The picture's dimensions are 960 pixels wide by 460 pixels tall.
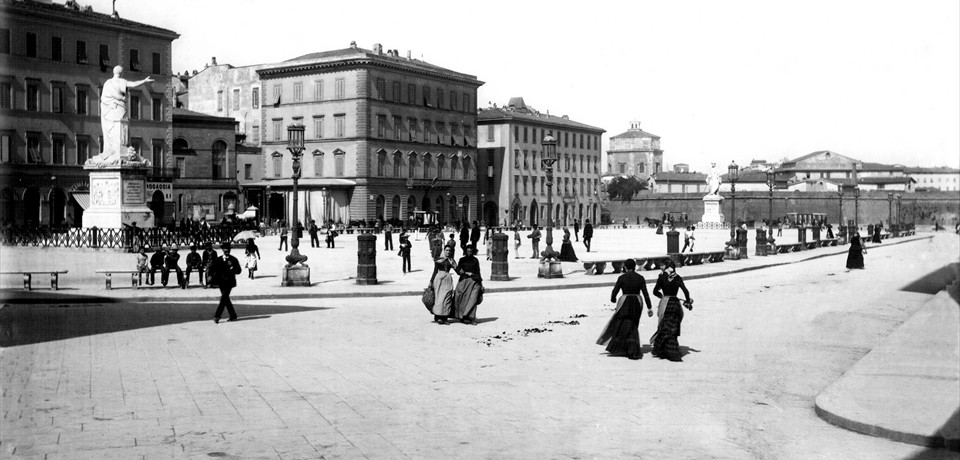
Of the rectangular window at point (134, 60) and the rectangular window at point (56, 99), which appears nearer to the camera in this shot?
the rectangular window at point (56, 99)

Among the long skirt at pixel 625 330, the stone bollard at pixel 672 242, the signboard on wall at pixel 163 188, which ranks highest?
A: the signboard on wall at pixel 163 188

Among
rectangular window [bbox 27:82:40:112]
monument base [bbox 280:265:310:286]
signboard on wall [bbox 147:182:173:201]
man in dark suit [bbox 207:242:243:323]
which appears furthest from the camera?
signboard on wall [bbox 147:182:173:201]

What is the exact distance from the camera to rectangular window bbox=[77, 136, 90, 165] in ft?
194

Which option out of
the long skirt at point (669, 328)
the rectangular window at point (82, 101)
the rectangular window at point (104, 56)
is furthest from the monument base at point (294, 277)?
the rectangular window at point (82, 101)

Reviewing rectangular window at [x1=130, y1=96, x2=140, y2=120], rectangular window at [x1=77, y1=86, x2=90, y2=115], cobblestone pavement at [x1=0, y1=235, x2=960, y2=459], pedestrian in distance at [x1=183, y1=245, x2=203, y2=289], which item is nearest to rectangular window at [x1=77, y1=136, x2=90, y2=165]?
rectangular window at [x1=77, y1=86, x2=90, y2=115]

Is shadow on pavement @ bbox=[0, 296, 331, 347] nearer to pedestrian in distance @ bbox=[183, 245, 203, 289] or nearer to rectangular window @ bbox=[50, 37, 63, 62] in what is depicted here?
pedestrian in distance @ bbox=[183, 245, 203, 289]

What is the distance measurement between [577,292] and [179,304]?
9.36 metres

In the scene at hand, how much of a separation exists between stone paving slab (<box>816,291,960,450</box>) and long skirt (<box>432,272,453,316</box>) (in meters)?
6.68

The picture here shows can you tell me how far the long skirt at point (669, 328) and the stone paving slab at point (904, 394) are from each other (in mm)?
2154

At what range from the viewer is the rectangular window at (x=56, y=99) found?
57.7 meters

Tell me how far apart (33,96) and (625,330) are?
52.8m

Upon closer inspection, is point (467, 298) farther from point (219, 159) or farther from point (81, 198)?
point (219, 159)

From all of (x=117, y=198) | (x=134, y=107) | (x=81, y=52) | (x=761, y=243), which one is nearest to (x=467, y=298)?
(x=117, y=198)

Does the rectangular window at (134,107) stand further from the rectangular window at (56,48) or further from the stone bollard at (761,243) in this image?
the stone bollard at (761,243)
